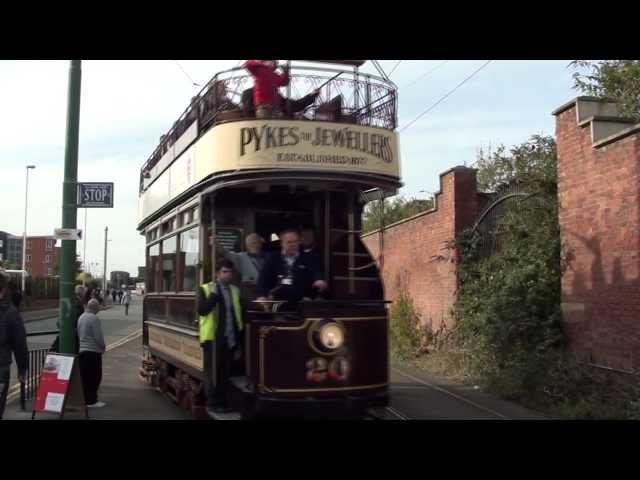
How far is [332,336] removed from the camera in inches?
280

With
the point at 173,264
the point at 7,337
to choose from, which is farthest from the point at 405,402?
the point at 7,337

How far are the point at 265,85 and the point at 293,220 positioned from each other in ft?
6.73

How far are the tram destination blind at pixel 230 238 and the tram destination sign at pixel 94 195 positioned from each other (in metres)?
1.97

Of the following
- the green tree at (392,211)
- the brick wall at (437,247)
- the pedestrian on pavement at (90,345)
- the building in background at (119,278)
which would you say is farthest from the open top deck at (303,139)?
the building in background at (119,278)

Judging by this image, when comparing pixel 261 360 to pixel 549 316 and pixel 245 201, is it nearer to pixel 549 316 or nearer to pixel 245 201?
pixel 245 201

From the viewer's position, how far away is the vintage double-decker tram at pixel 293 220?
705 cm

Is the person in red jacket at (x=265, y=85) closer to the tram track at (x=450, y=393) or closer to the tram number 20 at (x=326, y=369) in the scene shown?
the tram number 20 at (x=326, y=369)

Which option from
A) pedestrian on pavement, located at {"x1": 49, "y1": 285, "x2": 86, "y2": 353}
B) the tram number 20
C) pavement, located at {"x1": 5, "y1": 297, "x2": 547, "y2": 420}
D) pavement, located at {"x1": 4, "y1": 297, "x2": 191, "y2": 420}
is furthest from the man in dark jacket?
pedestrian on pavement, located at {"x1": 49, "y1": 285, "x2": 86, "y2": 353}

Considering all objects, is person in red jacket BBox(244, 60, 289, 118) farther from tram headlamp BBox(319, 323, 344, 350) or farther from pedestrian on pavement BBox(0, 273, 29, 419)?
pedestrian on pavement BBox(0, 273, 29, 419)

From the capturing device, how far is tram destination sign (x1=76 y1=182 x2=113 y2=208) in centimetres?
984

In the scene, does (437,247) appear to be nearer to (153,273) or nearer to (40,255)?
(153,273)
